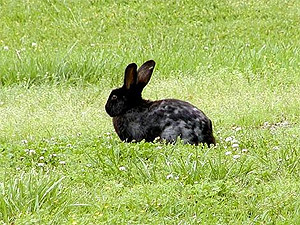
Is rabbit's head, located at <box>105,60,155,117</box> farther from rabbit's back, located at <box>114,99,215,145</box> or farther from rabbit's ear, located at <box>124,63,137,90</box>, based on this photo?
rabbit's back, located at <box>114,99,215,145</box>

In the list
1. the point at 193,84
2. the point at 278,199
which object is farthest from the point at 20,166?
the point at 193,84

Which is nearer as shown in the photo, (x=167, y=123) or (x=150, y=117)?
(x=167, y=123)

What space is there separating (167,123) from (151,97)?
135 inches

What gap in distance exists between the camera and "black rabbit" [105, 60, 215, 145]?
712 cm

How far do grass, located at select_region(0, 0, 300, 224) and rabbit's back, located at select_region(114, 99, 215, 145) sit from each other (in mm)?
253

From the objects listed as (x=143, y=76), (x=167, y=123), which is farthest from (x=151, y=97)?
(x=167, y=123)

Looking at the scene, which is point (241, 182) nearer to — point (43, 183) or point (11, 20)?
point (43, 183)

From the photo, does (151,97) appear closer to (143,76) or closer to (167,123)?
(143,76)

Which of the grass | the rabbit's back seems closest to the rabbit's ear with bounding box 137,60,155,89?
the rabbit's back

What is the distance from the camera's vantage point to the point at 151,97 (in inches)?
418

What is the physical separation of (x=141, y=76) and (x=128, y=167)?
2.03 metres

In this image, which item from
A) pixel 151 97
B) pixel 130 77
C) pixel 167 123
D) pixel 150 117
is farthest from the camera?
pixel 151 97

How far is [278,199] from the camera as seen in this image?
5191 millimetres

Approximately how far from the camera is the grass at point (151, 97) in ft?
16.7
